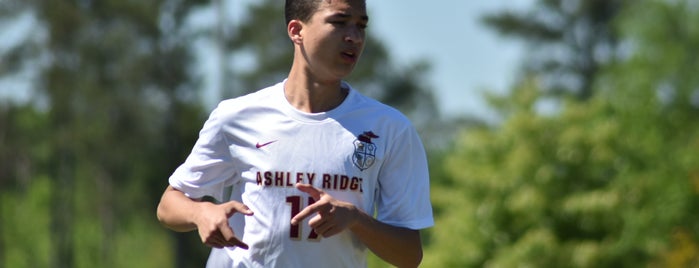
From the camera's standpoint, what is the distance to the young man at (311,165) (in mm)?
5871

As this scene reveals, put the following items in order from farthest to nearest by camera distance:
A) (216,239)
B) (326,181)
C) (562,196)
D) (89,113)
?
(89,113) < (562,196) < (326,181) < (216,239)

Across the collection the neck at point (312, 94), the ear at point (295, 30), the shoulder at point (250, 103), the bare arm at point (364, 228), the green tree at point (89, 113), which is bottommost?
the green tree at point (89, 113)

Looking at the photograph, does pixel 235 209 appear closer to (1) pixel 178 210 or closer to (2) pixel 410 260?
(1) pixel 178 210

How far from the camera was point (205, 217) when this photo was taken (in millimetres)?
5742

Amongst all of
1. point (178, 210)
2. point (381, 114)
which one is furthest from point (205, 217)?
point (381, 114)

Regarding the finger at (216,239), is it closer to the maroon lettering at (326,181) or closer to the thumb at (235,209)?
the thumb at (235,209)

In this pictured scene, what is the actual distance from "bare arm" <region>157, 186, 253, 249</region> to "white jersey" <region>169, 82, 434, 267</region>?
0.32 ft

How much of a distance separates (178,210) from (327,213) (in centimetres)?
72

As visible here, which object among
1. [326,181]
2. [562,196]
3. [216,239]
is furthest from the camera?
[562,196]

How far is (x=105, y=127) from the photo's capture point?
5300cm

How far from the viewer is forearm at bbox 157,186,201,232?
594cm

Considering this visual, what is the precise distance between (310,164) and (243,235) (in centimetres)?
37

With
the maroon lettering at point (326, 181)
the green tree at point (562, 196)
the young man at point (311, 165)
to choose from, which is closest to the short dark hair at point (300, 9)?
the young man at point (311, 165)

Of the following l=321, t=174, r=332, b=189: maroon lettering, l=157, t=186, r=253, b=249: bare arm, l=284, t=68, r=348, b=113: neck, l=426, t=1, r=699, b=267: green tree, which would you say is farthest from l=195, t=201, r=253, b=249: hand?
l=426, t=1, r=699, b=267: green tree
